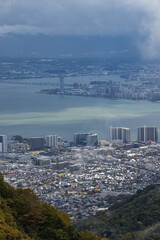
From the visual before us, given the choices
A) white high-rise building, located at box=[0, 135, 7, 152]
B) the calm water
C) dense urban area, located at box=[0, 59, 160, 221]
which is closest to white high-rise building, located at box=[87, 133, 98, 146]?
dense urban area, located at box=[0, 59, 160, 221]

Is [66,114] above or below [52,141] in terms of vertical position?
above

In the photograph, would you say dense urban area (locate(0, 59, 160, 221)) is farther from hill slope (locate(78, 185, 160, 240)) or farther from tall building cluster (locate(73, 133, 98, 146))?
hill slope (locate(78, 185, 160, 240))

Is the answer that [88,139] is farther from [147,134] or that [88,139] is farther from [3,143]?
[3,143]

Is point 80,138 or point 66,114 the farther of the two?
point 66,114

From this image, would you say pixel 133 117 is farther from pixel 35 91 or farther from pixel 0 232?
pixel 0 232

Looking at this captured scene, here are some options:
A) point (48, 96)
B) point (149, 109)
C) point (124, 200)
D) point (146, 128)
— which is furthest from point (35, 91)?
point (124, 200)

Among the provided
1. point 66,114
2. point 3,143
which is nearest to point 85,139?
point 3,143

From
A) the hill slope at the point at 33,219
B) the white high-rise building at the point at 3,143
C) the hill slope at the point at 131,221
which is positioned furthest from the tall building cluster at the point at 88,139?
the hill slope at the point at 33,219
